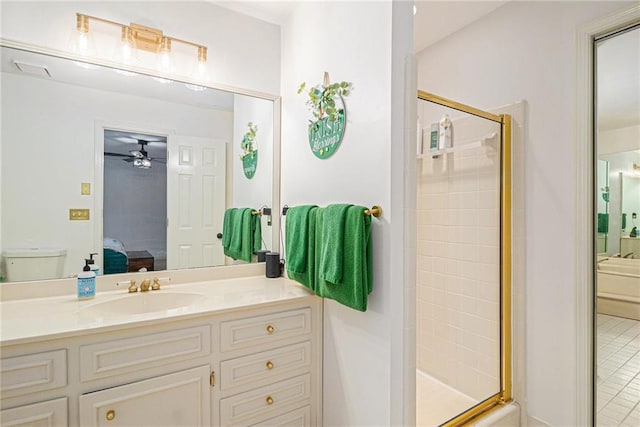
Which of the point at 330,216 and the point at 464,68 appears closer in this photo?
the point at 330,216

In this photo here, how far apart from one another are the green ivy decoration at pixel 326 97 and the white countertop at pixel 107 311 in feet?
Result: 3.04

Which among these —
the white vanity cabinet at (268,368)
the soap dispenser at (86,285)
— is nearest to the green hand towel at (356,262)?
the white vanity cabinet at (268,368)

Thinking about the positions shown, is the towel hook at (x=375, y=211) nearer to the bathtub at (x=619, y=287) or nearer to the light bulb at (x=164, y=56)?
the bathtub at (x=619, y=287)

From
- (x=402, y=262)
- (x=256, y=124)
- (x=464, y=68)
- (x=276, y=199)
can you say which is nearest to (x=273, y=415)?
(x=402, y=262)

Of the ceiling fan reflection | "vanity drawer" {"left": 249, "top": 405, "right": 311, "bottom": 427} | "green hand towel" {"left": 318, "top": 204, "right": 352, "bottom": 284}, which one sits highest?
the ceiling fan reflection

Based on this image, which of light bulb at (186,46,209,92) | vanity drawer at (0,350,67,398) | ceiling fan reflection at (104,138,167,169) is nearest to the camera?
vanity drawer at (0,350,67,398)

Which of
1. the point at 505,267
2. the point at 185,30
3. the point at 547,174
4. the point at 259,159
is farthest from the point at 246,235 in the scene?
the point at 547,174

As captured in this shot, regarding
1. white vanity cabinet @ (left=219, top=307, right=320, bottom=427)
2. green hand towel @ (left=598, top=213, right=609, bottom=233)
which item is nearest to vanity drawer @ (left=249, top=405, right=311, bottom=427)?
white vanity cabinet @ (left=219, top=307, right=320, bottom=427)

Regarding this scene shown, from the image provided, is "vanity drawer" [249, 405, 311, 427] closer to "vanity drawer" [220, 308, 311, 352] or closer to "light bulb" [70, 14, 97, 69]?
"vanity drawer" [220, 308, 311, 352]

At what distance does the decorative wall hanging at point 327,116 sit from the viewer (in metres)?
1.56

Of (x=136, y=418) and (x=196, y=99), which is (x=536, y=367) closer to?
(x=136, y=418)

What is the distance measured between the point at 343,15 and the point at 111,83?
1245 millimetres

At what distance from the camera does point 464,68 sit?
213 cm

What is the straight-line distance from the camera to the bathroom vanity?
3.53 ft
